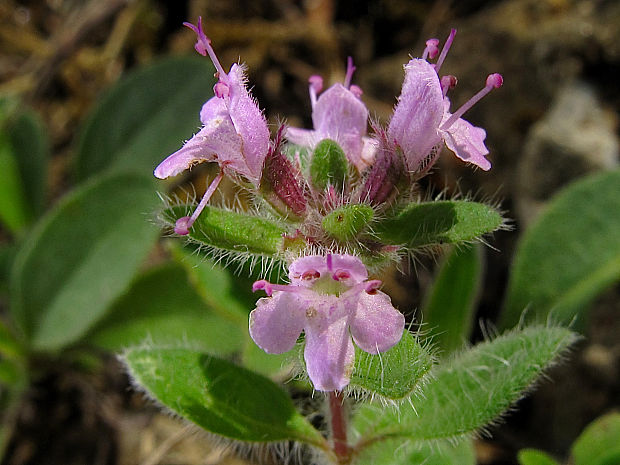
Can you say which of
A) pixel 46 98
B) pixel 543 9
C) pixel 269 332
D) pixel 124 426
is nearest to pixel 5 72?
pixel 46 98

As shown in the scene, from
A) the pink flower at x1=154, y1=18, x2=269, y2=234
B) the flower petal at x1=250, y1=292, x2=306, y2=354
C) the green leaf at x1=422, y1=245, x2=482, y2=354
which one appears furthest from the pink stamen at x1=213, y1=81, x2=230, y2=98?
the green leaf at x1=422, y1=245, x2=482, y2=354

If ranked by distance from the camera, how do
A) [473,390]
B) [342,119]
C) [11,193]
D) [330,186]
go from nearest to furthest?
[330,186] < [342,119] < [473,390] < [11,193]

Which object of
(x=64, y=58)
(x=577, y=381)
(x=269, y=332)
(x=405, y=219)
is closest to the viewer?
(x=269, y=332)

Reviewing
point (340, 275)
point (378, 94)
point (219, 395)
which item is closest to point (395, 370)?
point (340, 275)

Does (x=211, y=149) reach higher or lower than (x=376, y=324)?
higher

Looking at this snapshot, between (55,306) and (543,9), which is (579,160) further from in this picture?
(55,306)

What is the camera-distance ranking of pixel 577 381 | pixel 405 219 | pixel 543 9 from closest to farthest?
pixel 405 219, pixel 577 381, pixel 543 9

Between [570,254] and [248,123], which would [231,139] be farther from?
[570,254]

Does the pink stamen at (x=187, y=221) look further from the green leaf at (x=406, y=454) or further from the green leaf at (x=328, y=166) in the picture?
the green leaf at (x=406, y=454)
